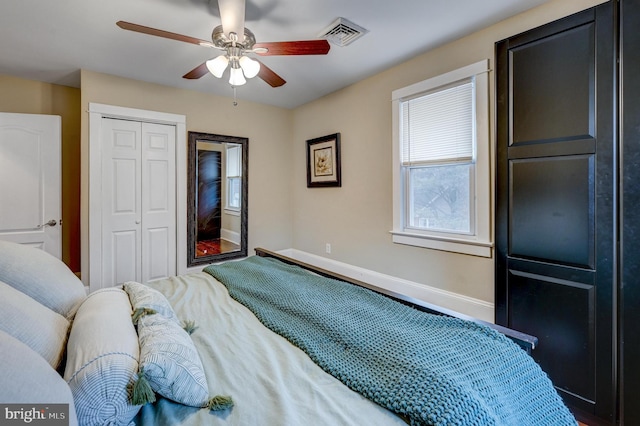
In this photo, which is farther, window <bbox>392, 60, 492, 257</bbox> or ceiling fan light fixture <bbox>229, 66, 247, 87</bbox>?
window <bbox>392, 60, 492, 257</bbox>

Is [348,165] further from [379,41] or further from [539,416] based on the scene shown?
[539,416]

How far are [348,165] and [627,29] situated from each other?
247 cm

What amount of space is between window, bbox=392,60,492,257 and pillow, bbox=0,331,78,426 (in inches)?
101

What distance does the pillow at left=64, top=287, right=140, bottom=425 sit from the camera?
0.76 meters

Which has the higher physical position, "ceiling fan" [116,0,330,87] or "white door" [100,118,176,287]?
"ceiling fan" [116,0,330,87]

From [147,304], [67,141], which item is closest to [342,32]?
[147,304]

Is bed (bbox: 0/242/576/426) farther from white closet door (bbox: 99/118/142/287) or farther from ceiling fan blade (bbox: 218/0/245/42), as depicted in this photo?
white closet door (bbox: 99/118/142/287)

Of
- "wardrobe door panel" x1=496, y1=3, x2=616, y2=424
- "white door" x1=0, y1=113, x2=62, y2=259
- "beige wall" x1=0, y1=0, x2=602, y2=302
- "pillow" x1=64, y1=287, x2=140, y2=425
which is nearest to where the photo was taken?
"pillow" x1=64, y1=287, x2=140, y2=425

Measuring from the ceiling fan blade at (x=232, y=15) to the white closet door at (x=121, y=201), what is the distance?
212cm

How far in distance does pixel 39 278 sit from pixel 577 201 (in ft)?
8.73

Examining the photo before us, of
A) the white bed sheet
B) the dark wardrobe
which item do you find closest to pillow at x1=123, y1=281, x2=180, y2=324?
the white bed sheet

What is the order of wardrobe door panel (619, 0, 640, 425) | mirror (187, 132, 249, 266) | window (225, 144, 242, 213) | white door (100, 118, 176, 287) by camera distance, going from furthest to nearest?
window (225, 144, 242, 213)
mirror (187, 132, 249, 266)
white door (100, 118, 176, 287)
wardrobe door panel (619, 0, 640, 425)

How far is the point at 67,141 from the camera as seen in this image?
11.4 ft

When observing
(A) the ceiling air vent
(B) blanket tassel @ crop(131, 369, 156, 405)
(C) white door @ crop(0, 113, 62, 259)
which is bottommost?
(B) blanket tassel @ crop(131, 369, 156, 405)
